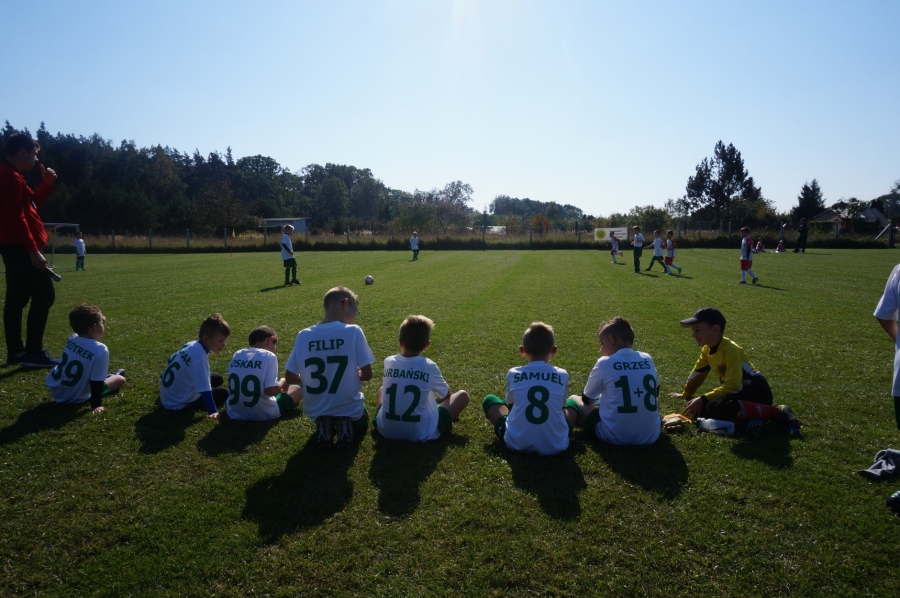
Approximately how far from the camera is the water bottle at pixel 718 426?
4500mm

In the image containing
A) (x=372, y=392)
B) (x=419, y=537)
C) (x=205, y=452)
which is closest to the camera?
(x=419, y=537)

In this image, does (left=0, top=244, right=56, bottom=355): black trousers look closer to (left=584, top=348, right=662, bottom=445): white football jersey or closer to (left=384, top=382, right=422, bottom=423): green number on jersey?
(left=384, top=382, right=422, bottom=423): green number on jersey

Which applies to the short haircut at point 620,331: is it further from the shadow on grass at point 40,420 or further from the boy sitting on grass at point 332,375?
the shadow on grass at point 40,420

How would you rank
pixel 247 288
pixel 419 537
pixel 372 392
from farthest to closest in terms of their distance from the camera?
pixel 247 288 → pixel 372 392 → pixel 419 537

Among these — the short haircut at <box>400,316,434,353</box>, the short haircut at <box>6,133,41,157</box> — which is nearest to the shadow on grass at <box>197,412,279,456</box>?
the short haircut at <box>400,316,434,353</box>

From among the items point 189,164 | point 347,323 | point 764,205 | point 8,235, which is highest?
point 189,164

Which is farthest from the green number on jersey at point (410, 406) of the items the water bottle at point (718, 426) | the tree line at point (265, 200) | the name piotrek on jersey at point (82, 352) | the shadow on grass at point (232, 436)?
the tree line at point (265, 200)

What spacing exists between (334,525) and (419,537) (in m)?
0.53

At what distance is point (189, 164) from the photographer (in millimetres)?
107250

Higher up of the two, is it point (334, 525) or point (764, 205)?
point (764, 205)

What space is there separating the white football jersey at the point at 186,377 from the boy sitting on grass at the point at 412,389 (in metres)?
1.90

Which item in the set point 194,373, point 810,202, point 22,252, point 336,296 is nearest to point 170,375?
point 194,373

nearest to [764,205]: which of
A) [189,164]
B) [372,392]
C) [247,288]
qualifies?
[247,288]

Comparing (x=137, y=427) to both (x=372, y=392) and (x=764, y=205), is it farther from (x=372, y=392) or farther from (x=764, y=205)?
(x=764, y=205)
